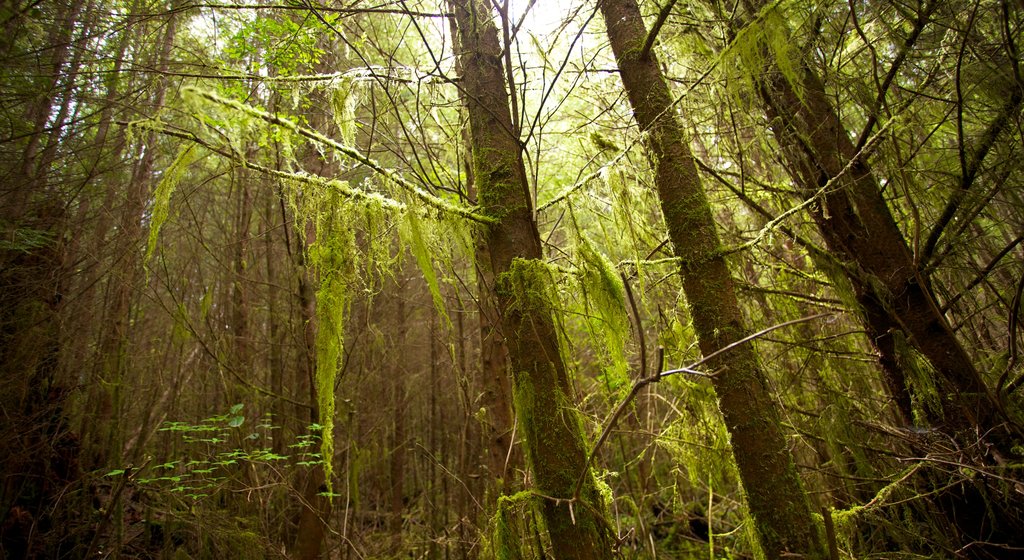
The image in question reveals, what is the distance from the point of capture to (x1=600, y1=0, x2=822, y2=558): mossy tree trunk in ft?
8.21

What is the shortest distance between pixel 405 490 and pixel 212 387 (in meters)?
8.22

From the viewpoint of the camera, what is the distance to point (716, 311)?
285 cm

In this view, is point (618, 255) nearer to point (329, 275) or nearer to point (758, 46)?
point (758, 46)

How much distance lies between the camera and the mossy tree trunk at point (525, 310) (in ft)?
6.17

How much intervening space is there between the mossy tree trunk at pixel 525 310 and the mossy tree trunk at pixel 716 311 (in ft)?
3.20

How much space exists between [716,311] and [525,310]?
1513 millimetres

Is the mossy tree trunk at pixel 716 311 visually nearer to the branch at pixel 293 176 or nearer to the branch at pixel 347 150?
the branch at pixel 347 150

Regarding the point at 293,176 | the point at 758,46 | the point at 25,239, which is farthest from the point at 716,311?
the point at 25,239

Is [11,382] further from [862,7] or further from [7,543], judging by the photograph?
[862,7]

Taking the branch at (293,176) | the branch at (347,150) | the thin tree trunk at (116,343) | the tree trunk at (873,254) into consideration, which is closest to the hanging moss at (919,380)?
the tree trunk at (873,254)

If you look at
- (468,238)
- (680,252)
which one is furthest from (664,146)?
(468,238)

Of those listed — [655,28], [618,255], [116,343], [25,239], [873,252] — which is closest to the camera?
[655,28]

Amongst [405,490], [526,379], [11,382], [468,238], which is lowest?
[405,490]

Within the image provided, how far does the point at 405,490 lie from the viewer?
1520 cm
